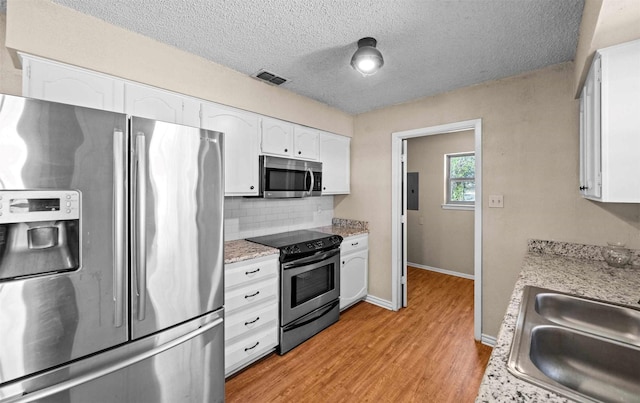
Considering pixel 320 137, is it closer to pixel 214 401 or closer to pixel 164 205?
pixel 164 205

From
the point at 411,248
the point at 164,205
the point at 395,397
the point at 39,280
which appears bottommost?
the point at 395,397

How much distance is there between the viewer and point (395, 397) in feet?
6.29

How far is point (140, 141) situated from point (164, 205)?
1.10 feet

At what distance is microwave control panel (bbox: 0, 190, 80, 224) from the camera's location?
1000 millimetres

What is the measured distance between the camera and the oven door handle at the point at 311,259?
243 centimetres

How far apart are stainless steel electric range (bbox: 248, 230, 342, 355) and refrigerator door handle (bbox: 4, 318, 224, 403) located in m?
0.90

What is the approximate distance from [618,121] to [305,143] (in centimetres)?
239

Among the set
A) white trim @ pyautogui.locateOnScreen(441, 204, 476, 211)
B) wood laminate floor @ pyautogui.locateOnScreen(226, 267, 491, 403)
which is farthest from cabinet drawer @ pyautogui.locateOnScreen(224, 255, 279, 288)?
white trim @ pyautogui.locateOnScreen(441, 204, 476, 211)

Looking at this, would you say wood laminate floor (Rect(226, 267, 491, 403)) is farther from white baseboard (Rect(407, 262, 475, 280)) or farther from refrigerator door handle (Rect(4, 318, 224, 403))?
white baseboard (Rect(407, 262, 475, 280))

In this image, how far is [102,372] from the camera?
4.06 feet

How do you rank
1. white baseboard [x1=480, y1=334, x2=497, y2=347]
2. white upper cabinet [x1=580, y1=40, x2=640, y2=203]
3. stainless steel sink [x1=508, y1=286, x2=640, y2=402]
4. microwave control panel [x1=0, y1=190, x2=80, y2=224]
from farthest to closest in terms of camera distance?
white baseboard [x1=480, y1=334, x2=497, y2=347], white upper cabinet [x1=580, y1=40, x2=640, y2=203], microwave control panel [x1=0, y1=190, x2=80, y2=224], stainless steel sink [x1=508, y1=286, x2=640, y2=402]

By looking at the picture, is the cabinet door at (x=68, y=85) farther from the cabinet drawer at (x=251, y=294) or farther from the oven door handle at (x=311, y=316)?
the oven door handle at (x=311, y=316)

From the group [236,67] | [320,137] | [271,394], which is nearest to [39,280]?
[271,394]

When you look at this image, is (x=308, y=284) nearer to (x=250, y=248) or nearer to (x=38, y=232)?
(x=250, y=248)
